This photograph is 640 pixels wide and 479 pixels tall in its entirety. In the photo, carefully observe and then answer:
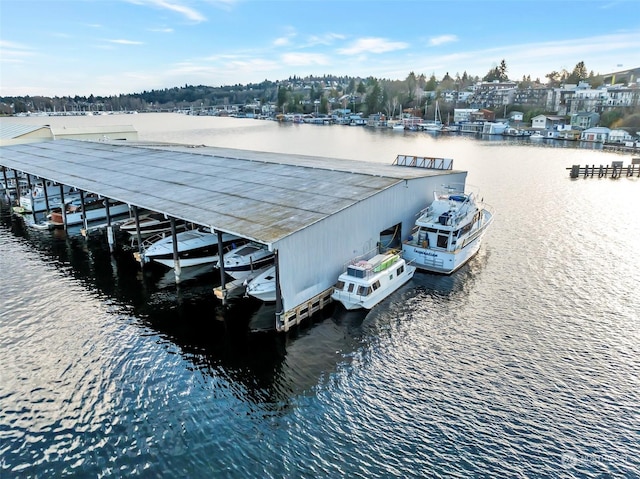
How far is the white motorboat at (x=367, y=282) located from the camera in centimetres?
2844

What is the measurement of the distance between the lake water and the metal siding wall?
262cm

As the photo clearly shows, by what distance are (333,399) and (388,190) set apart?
17.7 metres

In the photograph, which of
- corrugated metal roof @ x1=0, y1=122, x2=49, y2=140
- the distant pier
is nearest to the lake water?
the distant pier

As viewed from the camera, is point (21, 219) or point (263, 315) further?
point (21, 219)

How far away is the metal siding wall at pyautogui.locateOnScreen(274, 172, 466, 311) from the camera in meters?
26.2

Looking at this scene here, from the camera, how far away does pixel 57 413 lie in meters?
20.0

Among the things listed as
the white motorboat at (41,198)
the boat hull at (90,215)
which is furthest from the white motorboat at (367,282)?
the white motorboat at (41,198)

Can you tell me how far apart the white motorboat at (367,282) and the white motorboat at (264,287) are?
4.04 meters

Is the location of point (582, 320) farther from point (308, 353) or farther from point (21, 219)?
point (21, 219)

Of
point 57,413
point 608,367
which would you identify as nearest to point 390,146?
point 608,367

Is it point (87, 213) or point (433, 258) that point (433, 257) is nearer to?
point (433, 258)

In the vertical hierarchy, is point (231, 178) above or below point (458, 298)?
above

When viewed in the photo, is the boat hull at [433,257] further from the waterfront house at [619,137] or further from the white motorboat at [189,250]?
the waterfront house at [619,137]

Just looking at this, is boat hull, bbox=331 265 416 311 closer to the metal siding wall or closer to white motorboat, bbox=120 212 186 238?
the metal siding wall
